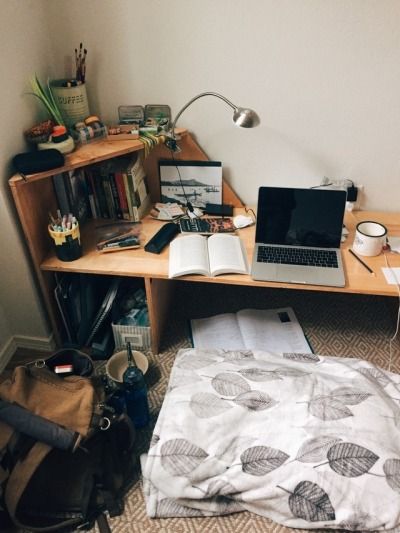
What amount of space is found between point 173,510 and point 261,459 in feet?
1.05

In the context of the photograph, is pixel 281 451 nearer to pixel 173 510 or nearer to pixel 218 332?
pixel 173 510

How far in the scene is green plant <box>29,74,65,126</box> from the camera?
1.52 metres

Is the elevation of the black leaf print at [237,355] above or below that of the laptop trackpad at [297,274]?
below

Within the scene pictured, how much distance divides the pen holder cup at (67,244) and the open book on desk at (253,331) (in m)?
0.63

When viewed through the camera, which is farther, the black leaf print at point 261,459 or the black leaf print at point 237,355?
the black leaf print at point 237,355

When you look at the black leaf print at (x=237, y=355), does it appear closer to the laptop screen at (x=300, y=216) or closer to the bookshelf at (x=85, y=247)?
the bookshelf at (x=85, y=247)

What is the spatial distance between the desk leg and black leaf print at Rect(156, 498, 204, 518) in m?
0.64

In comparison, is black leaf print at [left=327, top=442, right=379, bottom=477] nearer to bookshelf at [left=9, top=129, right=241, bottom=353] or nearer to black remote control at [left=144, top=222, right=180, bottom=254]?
bookshelf at [left=9, top=129, right=241, bottom=353]

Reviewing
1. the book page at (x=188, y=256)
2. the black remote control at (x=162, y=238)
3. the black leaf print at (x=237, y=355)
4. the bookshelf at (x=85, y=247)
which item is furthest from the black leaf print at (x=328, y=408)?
the black remote control at (x=162, y=238)

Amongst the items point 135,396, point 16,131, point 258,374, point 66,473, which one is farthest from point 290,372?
point 16,131

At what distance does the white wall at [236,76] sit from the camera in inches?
58.1

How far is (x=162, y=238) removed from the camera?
66.2 inches

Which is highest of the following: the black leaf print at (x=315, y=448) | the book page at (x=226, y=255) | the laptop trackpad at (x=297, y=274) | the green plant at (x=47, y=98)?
the green plant at (x=47, y=98)

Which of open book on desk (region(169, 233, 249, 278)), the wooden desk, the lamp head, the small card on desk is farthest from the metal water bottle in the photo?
the lamp head
